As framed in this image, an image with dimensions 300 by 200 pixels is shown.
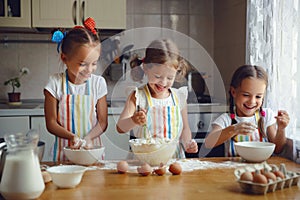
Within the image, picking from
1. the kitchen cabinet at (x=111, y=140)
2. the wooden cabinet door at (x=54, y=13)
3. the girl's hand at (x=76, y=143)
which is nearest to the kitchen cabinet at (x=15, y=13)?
the wooden cabinet door at (x=54, y=13)

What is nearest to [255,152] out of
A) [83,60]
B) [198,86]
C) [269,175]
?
[269,175]

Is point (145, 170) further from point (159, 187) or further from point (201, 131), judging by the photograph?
point (201, 131)

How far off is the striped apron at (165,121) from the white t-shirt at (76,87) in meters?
0.20

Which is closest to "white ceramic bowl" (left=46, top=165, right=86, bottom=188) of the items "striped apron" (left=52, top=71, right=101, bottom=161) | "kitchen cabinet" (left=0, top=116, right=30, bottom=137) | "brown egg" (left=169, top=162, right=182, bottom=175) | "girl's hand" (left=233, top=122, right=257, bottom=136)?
"brown egg" (left=169, top=162, right=182, bottom=175)

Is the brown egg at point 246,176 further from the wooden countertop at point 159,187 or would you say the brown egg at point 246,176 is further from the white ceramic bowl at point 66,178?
the white ceramic bowl at point 66,178

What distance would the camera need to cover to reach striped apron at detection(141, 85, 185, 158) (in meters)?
1.54

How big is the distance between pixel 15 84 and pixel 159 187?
176 cm

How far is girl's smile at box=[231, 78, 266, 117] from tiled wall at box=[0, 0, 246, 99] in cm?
86

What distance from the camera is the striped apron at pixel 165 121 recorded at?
5.05ft

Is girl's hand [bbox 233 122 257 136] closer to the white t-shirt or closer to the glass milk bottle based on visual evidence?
the white t-shirt

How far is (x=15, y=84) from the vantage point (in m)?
2.57

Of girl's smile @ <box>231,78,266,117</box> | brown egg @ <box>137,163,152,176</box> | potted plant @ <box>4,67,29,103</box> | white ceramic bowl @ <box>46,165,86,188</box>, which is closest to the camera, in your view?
white ceramic bowl @ <box>46,165,86,188</box>

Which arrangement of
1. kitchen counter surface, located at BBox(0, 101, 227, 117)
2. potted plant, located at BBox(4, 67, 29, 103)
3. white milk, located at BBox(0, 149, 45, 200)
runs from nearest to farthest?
1. white milk, located at BBox(0, 149, 45, 200)
2. kitchen counter surface, located at BBox(0, 101, 227, 117)
3. potted plant, located at BBox(4, 67, 29, 103)

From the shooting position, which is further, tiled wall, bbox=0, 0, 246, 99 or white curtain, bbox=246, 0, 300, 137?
tiled wall, bbox=0, 0, 246, 99
